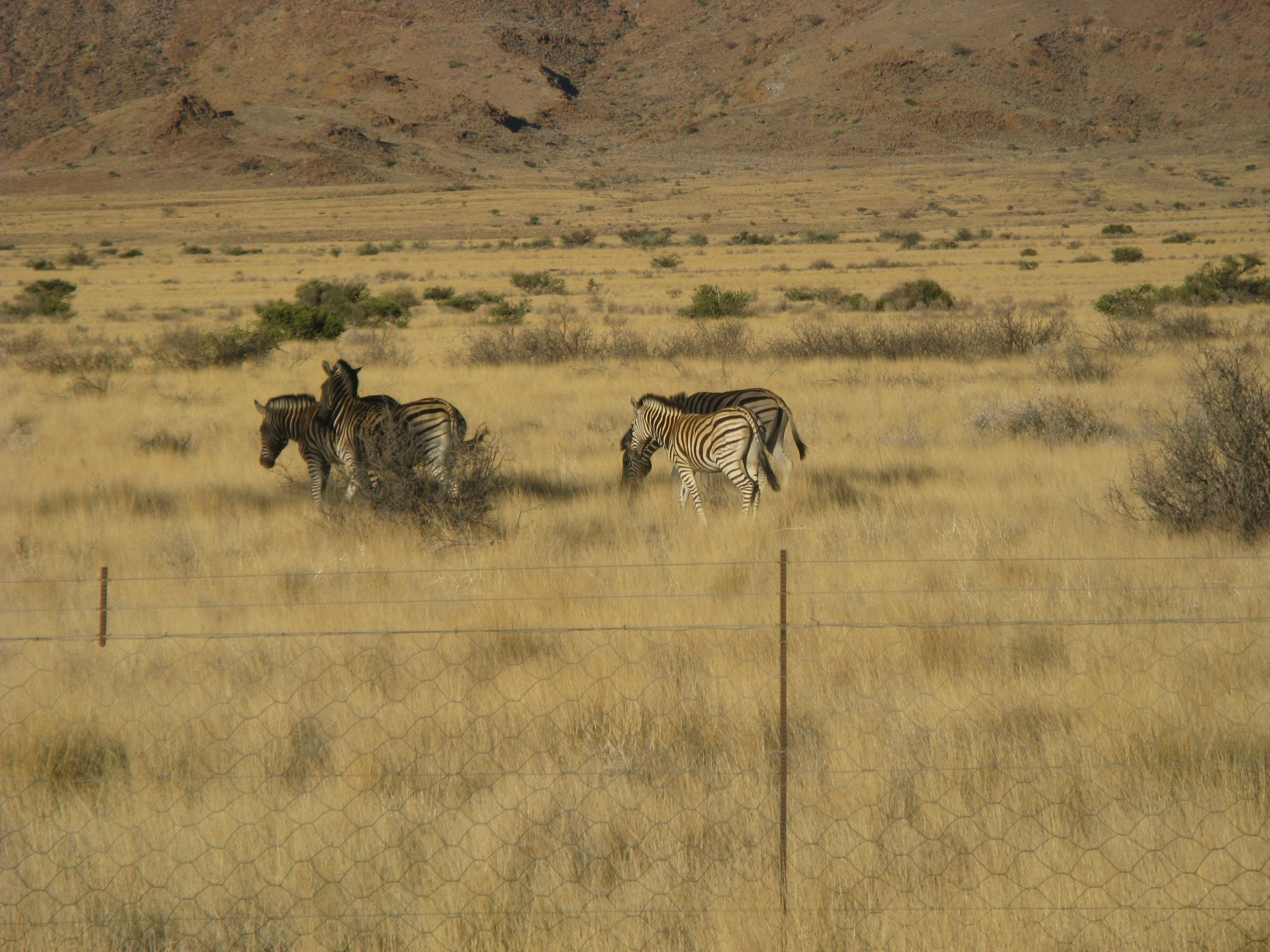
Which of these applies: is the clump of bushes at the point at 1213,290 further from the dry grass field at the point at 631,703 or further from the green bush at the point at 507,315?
the dry grass field at the point at 631,703

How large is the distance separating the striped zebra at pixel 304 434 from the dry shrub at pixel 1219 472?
707 cm

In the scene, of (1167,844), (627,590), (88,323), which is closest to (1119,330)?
(627,590)

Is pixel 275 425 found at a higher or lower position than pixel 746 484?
higher

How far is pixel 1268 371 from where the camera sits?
712 inches

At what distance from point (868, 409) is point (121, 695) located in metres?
12.4

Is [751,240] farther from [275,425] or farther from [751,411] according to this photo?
[275,425]

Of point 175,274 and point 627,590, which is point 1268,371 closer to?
point 627,590

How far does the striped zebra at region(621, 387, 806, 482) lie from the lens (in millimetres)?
11508

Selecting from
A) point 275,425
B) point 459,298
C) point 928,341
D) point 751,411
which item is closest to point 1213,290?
point 928,341

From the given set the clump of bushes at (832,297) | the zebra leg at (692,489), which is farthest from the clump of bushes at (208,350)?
the clump of bushes at (832,297)

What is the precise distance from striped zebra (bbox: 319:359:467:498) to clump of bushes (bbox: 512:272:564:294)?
29944 mm

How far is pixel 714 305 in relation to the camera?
30.8m

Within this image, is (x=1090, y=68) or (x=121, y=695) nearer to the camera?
(x=121, y=695)

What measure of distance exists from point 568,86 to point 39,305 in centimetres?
13430
